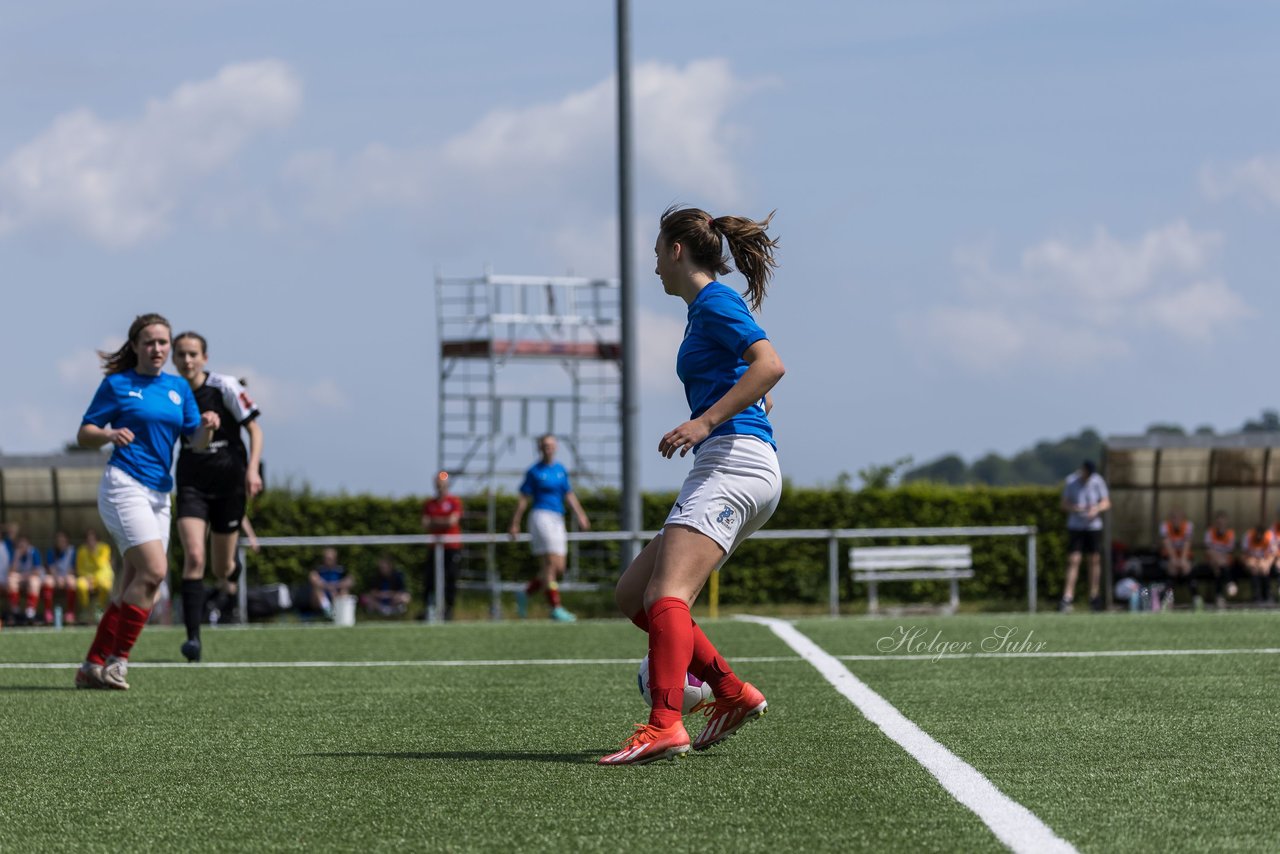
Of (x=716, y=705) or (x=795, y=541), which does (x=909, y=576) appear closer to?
(x=795, y=541)

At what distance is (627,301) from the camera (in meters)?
19.5

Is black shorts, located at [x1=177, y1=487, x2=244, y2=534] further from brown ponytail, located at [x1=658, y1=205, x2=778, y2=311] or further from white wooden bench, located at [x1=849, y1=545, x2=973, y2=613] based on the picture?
white wooden bench, located at [x1=849, y1=545, x2=973, y2=613]

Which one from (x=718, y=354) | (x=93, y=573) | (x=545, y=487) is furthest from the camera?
(x=93, y=573)

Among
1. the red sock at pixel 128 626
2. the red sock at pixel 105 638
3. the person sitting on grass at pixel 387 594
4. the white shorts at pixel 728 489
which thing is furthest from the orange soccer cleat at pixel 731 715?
the person sitting on grass at pixel 387 594

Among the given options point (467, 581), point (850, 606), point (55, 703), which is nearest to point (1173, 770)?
point (55, 703)

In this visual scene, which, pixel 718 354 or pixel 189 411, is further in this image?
pixel 189 411

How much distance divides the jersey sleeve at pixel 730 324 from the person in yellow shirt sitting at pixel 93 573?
52.2 feet

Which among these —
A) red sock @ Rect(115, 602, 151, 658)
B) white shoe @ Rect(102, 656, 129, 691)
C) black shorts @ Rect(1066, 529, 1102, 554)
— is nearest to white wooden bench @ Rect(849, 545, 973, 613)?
black shorts @ Rect(1066, 529, 1102, 554)

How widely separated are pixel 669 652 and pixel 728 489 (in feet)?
1.87

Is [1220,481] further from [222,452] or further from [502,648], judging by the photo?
[222,452]

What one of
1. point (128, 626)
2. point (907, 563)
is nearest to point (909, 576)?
point (907, 563)

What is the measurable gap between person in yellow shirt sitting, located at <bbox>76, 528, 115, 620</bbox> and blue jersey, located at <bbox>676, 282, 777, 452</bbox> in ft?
51.8

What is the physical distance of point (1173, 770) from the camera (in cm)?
492

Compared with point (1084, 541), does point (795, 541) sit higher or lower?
lower
